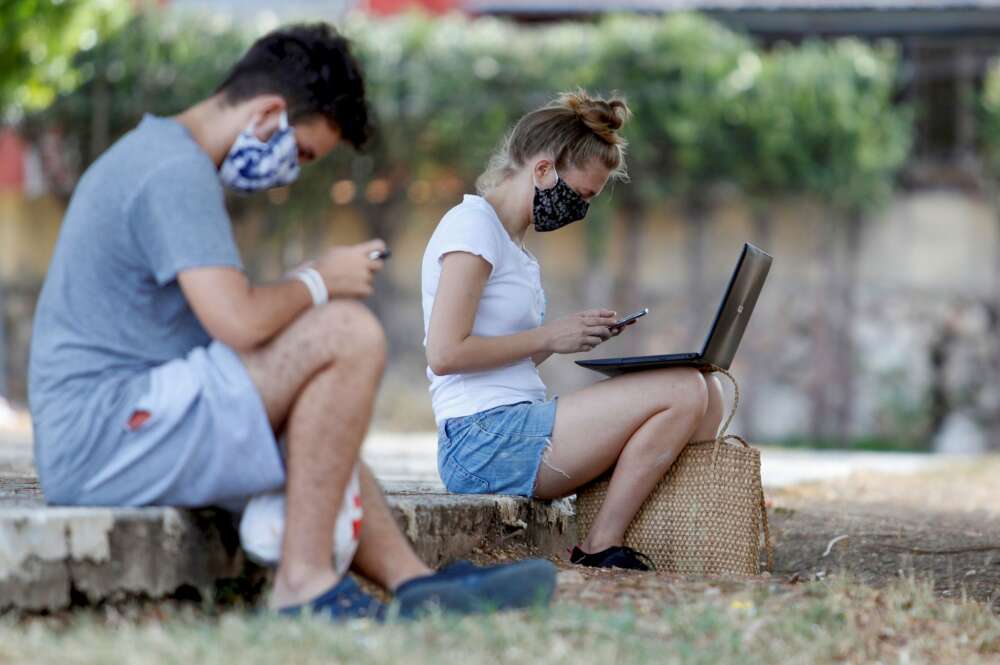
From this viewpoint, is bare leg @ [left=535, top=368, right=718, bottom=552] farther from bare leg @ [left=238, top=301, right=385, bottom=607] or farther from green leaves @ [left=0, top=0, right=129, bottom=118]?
green leaves @ [left=0, top=0, right=129, bottom=118]

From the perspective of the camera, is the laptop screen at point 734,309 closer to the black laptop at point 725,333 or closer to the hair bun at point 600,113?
the black laptop at point 725,333

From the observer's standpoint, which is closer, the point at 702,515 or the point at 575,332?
the point at 575,332

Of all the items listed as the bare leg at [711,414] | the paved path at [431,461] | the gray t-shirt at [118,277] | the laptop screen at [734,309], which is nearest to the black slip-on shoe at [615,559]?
the bare leg at [711,414]

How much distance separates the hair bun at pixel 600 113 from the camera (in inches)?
172

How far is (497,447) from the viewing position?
14.3 feet

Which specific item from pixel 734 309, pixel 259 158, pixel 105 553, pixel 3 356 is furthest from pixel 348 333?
pixel 3 356

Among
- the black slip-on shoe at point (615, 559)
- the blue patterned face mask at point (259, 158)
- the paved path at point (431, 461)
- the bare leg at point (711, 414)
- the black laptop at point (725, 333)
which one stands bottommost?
the paved path at point (431, 461)

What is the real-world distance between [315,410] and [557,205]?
1.53m

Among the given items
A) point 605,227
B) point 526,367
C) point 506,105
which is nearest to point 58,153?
point 506,105

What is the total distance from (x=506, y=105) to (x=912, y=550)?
897 cm

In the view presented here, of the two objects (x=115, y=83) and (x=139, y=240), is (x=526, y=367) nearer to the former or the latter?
(x=139, y=240)

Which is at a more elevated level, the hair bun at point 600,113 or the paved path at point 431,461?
the hair bun at point 600,113

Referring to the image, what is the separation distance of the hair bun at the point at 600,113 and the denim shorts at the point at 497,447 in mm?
829

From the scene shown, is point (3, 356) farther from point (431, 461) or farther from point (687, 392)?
point (687, 392)
